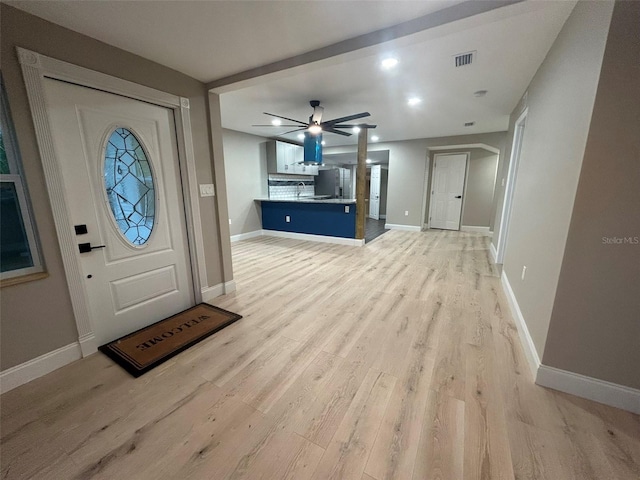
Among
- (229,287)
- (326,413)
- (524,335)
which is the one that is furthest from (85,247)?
(524,335)

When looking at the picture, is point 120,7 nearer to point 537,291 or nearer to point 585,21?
point 585,21

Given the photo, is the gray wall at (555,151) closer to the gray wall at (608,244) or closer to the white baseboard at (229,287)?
the gray wall at (608,244)

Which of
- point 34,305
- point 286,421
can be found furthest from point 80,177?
point 286,421

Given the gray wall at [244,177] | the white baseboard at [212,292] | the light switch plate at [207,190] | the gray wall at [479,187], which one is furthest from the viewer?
the gray wall at [479,187]

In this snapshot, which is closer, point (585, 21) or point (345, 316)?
point (585, 21)

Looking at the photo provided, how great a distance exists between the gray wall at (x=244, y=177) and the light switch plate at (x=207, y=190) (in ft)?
9.69

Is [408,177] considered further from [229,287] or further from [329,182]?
[229,287]

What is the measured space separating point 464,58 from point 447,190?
5249 mm

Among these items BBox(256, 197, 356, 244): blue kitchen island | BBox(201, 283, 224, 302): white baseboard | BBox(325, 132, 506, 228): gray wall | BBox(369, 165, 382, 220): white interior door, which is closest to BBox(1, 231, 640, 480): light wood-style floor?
BBox(201, 283, 224, 302): white baseboard

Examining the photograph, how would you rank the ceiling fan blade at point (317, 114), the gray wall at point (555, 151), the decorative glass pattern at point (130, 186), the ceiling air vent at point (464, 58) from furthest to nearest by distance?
the ceiling fan blade at point (317, 114) < the ceiling air vent at point (464, 58) < the decorative glass pattern at point (130, 186) < the gray wall at point (555, 151)

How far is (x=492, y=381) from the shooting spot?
1.69 m

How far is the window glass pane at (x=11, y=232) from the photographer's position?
61.4 inches

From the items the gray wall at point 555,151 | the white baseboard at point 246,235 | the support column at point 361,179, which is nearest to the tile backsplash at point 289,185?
the white baseboard at point 246,235

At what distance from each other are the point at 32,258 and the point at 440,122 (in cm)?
579
